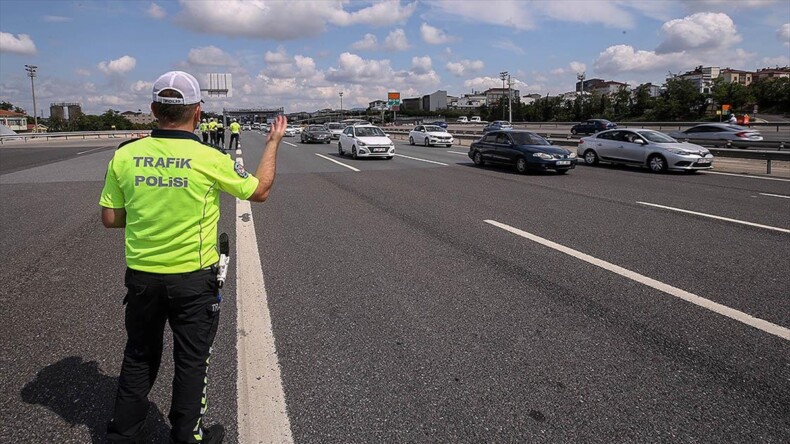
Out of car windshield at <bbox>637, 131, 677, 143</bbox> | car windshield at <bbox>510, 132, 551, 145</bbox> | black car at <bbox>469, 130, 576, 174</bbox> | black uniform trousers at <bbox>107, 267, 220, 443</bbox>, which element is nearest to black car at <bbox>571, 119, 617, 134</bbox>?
car windshield at <bbox>637, 131, 677, 143</bbox>

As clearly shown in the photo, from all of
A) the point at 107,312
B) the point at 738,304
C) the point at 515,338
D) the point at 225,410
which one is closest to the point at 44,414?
the point at 225,410

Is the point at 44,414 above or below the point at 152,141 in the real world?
below

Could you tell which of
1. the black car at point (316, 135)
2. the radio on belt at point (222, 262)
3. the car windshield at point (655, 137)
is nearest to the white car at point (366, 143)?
the car windshield at point (655, 137)

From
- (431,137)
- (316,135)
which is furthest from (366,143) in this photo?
(316,135)

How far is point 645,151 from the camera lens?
17.5m

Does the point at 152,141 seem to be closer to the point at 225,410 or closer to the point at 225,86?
the point at 225,410

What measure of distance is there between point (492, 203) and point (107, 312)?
7.61 meters

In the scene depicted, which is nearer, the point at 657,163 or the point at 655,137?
the point at 657,163

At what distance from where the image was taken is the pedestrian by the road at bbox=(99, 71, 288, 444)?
239 centimetres

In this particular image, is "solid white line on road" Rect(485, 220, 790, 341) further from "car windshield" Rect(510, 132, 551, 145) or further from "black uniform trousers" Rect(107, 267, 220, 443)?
"car windshield" Rect(510, 132, 551, 145)

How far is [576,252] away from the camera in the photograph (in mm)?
6492

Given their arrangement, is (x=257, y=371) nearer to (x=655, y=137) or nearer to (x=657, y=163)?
(x=657, y=163)

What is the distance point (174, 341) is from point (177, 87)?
1.21 metres

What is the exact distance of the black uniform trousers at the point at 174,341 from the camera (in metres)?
2.44
